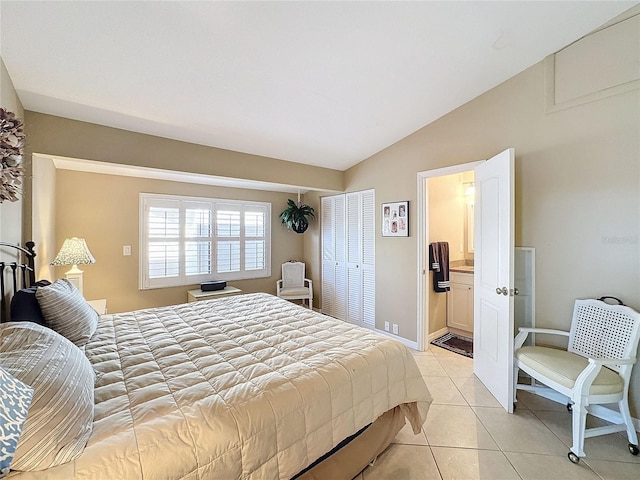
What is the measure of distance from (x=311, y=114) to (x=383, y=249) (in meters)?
1.97

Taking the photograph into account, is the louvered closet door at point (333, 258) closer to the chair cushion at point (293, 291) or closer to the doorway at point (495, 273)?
the chair cushion at point (293, 291)

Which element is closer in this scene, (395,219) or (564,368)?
(564,368)

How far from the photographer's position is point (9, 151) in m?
1.40

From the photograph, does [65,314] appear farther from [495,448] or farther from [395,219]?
[395,219]

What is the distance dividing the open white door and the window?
132 inches

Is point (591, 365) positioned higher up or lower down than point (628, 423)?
higher up

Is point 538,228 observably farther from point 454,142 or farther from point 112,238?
point 112,238

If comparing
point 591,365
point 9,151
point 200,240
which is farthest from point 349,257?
point 9,151

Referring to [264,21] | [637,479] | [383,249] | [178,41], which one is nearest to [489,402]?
[637,479]

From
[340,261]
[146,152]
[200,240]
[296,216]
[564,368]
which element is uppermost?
[146,152]

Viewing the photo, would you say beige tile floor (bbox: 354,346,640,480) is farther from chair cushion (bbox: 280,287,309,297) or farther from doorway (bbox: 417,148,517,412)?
chair cushion (bbox: 280,287,309,297)

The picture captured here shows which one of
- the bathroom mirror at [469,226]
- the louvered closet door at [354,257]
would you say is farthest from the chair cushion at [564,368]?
the bathroom mirror at [469,226]

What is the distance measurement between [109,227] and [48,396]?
10.8 ft

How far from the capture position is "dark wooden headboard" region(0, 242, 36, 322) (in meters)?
1.67
